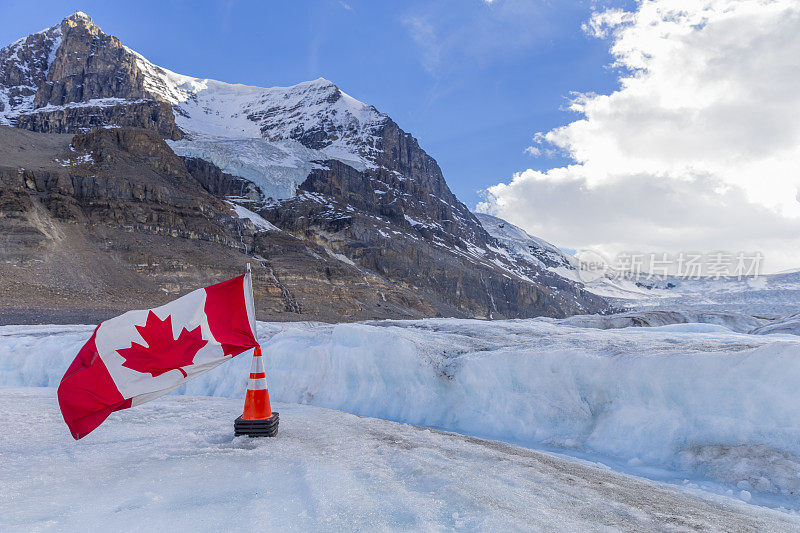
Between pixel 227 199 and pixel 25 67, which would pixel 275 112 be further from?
pixel 227 199

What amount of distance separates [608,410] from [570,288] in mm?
154972

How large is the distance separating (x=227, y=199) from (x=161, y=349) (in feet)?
276

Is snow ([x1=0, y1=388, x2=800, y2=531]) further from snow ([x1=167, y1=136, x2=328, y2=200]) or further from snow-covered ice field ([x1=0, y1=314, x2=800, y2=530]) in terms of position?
snow ([x1=167, y1=136, x2=328, y2=200])

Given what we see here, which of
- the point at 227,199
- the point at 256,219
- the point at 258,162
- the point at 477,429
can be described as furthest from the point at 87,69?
the point at 477,429

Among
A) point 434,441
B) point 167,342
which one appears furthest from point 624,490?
point 167,342

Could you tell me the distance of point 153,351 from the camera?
4.44 meters

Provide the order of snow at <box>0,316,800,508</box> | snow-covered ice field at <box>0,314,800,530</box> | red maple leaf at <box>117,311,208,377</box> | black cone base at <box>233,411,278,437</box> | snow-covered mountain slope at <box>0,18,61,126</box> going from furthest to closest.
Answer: snow-covered mountain slope at <box>0,18,61,126</box>
snow at <box>0,316,800,508</box>
black cone base at <box>233,411,278,437</box>
red maple leaf at <box>117,311,208,377</box>
snow-covered ice field at <box>0,314,800,530</box>

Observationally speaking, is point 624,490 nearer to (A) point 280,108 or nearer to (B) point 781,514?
(B) point 781,514

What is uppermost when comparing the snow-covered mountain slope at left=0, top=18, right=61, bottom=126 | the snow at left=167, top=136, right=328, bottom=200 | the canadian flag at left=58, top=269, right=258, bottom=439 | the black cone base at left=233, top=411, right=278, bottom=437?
the snow-covered mountain slope at left=0, top=18, right=61, bottom=126

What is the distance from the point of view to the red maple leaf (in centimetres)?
436

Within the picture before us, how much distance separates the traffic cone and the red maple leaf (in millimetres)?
711

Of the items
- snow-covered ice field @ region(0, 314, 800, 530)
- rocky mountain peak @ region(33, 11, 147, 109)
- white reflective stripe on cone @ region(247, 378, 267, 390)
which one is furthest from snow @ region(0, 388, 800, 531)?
rocky mountain peak @ region(33, 11, 147, 109)

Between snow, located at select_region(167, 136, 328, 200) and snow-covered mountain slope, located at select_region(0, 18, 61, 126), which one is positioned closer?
snow, located at select_region(167, 136, 328, 200)

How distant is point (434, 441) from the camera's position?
521 cm
